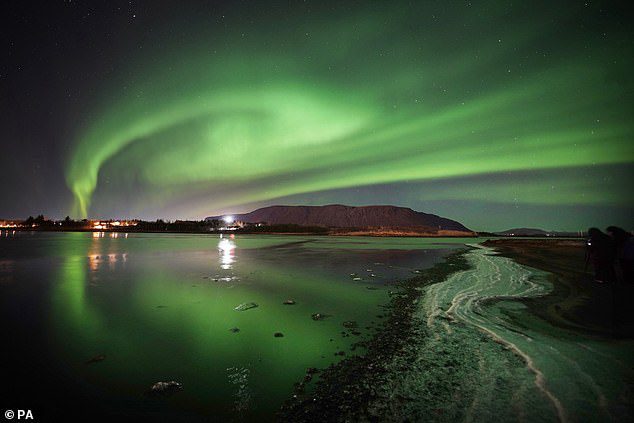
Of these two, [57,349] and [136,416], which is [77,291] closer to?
[57,349]

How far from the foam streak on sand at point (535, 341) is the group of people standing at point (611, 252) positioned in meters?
3.11

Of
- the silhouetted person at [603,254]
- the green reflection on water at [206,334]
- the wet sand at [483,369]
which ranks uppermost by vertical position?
the silhouetted person at [603,254]

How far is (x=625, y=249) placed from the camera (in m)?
15.4

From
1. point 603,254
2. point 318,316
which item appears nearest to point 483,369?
point 318,316

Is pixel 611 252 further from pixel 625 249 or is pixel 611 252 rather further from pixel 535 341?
pixel 535 341

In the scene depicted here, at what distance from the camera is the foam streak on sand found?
5.52 m

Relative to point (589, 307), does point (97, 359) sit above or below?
below

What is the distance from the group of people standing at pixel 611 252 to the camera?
15469 mm

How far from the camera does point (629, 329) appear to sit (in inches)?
368

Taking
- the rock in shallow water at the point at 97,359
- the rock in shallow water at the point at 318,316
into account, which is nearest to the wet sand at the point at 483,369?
the rock in shallow water at the point at 318,316

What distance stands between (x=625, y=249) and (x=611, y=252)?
80 cm

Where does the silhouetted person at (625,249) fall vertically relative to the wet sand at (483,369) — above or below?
above

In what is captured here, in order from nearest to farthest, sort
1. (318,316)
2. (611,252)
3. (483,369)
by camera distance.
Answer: (483,369)
(318,316)
(611,252)

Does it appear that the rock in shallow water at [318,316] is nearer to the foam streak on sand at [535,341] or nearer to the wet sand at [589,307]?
the foam streak on sand at [535,341]
